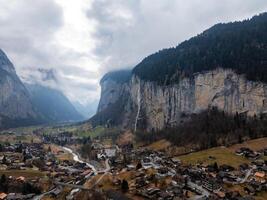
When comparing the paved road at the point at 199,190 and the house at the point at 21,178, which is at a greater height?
the house at the point at 21,178

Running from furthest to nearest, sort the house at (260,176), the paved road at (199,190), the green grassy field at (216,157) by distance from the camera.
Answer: the green grassy field at (216,157)
the house at (260,176)
the paved road at (199,190)

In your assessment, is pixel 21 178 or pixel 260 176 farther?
pixel 21 178

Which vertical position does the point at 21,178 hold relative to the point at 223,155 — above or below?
below

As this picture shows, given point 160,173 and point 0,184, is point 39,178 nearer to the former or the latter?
point 0,184

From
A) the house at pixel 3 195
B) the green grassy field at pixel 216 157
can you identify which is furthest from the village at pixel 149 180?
the green grassy field at pixel 216 157

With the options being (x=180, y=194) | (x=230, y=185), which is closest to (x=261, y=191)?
(x=230, y=185)

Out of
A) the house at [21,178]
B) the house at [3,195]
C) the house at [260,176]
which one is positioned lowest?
the house at [3,195]

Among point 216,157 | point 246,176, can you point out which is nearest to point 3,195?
point 246,176

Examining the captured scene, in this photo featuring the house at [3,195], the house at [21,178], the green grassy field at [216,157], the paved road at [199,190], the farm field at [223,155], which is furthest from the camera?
the farm field at [223,155]

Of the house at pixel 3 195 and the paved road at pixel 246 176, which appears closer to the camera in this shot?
the house at pixel 3 195

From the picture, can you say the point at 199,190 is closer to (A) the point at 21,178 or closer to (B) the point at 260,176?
(B) the point at 260,176

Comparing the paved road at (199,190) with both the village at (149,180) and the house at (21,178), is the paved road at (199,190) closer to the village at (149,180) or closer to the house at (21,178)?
the village at (149,180)
